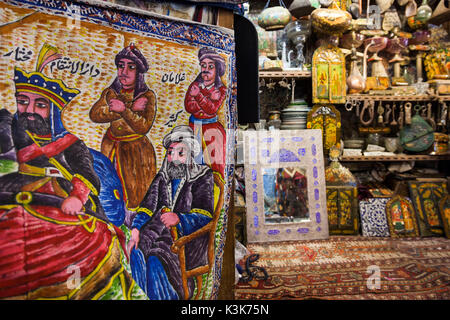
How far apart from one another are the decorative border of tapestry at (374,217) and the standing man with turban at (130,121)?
2.59 m

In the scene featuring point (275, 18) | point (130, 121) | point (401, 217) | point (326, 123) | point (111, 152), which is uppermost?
point (275, 18)

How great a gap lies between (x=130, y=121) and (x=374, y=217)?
2.76 metres

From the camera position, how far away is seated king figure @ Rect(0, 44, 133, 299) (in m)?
0.81

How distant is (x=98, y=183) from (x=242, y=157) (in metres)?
2.11

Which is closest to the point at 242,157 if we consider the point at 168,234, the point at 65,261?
the point at 168,234

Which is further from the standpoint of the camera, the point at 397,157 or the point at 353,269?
the point at 397,157

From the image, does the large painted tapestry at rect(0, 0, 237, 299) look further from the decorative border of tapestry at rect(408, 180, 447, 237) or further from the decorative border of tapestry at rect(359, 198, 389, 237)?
the decorative border of tapestry at rect(408, 180, 447, 237)

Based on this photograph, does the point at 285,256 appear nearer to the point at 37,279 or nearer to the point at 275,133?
the point at 275,133

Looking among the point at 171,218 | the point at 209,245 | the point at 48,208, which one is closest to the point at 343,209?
the point at 209,245

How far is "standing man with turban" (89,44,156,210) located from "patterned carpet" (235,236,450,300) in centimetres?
120

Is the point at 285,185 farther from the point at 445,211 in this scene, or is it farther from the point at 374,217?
the point at 445,211

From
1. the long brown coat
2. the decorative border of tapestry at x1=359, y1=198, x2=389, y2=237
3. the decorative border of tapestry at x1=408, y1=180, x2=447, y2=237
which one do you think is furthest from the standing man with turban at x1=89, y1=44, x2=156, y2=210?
the decorative border of tapestry at x1=408, y1=180, x2=447, y2=237

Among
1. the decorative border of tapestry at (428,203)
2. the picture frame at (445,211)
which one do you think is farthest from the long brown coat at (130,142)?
the picture frame at (445,211)

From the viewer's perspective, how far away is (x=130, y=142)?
983mm
